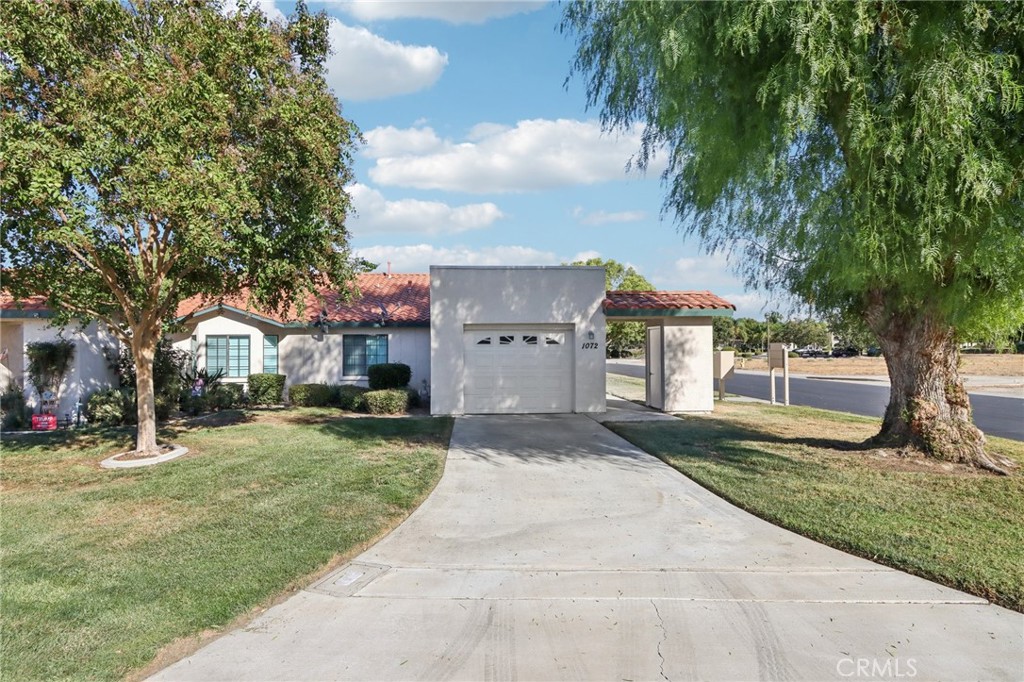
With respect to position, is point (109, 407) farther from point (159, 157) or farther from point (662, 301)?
point (662, 301)

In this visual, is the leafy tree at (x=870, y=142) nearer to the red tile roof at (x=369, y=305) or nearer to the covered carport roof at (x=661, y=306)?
the covered carport roof at (x=661, y=306)

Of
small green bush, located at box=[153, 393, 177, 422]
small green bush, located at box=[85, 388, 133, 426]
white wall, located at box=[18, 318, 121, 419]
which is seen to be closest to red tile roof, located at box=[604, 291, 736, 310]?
small green bush, located at box=[153, 393, 177, 422]

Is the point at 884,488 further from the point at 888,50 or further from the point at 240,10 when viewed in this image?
the point at 240,10

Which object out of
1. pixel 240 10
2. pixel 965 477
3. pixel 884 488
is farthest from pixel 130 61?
pixel 965 477

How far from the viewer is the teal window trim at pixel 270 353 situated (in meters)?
17.9

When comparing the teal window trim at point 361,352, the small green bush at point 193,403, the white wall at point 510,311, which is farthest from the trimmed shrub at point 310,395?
the white wall at point 510,311

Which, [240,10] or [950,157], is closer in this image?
[950,157]

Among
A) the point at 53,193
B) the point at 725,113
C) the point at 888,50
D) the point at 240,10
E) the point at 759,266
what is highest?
the point at 240,10

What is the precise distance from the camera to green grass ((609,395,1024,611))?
5.04 m

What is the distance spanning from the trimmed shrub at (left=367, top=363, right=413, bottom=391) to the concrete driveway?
10.9 metres

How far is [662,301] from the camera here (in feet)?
53.2

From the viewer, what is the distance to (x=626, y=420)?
46.2 feet

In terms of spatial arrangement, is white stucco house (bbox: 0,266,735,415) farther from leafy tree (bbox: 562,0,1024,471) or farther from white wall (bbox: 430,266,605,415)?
leafy tree (bbox: 562,0,1024,471)

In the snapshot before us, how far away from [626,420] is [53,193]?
37.2ft
